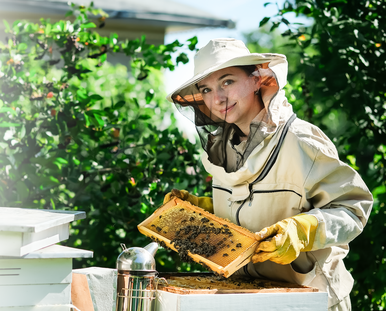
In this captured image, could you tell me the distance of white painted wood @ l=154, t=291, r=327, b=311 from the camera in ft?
4.69

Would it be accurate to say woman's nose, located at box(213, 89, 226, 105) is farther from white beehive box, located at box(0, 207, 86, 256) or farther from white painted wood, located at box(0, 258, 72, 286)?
white painted wood, located at box(0, 258, 72, 286)

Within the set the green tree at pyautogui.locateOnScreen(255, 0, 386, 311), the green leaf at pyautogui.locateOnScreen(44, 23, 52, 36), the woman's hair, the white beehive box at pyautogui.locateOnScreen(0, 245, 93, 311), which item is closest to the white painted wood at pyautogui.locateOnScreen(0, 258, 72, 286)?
the white beehive box at pyautogui.locateOnScreen(0, 245, 93, 311)

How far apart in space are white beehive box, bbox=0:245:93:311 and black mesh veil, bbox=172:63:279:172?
36.9 inches

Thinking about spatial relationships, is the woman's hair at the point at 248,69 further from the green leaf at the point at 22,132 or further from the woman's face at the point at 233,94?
the green leaf at the point at 22,132

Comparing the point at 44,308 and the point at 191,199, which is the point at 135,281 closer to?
the point at 44,308

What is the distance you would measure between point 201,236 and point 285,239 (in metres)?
0.41

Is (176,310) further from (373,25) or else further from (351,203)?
(373,25)

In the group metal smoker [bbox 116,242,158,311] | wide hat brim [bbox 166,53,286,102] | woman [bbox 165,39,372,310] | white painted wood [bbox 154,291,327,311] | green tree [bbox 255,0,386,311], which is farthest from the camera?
green tree [bbox 255,0,386,311]

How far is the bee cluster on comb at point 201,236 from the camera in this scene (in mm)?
1611

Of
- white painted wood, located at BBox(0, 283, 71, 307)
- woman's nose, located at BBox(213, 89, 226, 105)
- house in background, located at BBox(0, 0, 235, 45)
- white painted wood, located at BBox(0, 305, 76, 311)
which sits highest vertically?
house in background, located at BBox(0, 0, 235, 45)

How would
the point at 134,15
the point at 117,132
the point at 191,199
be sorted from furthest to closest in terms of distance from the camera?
the point at 134,15, the point at 117,132, the point at 191,199

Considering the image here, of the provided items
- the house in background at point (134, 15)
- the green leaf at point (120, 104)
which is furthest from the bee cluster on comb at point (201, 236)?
the house in background at point (134, 15)

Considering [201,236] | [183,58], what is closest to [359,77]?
[183,58]

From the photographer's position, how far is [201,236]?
1.85 meters
